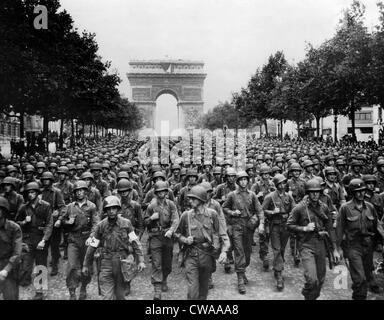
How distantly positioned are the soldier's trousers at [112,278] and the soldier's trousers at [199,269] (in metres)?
0.90

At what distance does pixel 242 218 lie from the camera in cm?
779

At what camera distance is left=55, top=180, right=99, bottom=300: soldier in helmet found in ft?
22.5

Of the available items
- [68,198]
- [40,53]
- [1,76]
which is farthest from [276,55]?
[68,198]

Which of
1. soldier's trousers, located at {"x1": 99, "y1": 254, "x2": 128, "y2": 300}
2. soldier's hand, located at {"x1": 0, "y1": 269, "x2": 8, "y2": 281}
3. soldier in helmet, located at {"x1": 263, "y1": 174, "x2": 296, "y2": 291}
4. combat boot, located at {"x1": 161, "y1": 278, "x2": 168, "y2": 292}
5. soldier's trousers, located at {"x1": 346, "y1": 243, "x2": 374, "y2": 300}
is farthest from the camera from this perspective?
soldier in helmet, located at {"x1": 263, "y1": 174, "x2": 296, "y2": 291}

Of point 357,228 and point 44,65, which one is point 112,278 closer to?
point 357,228

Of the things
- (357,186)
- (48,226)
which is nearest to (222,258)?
(357,186)

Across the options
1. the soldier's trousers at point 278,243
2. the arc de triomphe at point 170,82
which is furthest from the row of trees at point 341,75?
the arc de triomphe at point 170,82

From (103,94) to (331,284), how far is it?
28.5 meters

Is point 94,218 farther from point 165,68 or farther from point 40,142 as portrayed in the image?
point 165,68

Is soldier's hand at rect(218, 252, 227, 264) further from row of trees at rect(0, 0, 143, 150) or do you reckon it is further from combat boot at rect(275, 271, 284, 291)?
row of trees at rect(0, 0, 143, 150)

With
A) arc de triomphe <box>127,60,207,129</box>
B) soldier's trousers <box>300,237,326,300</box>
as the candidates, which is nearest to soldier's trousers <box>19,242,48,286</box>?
soldier's trousers <box>300,237,326,300</box>

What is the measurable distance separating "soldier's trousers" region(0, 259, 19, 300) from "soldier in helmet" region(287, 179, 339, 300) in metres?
3.94

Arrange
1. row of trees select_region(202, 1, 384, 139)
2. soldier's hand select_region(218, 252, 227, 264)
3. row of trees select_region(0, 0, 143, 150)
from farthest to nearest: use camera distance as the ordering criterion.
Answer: row of trees select_region(202, 1, 384, 139) → row of trees select_region(0, 0, 143, 150) → soldier's hand select_region(218, 252, 227, 264)

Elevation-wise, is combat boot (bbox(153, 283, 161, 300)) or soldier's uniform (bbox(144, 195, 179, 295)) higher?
soldier's uniform (bbox(144, 195, 179, 295))
